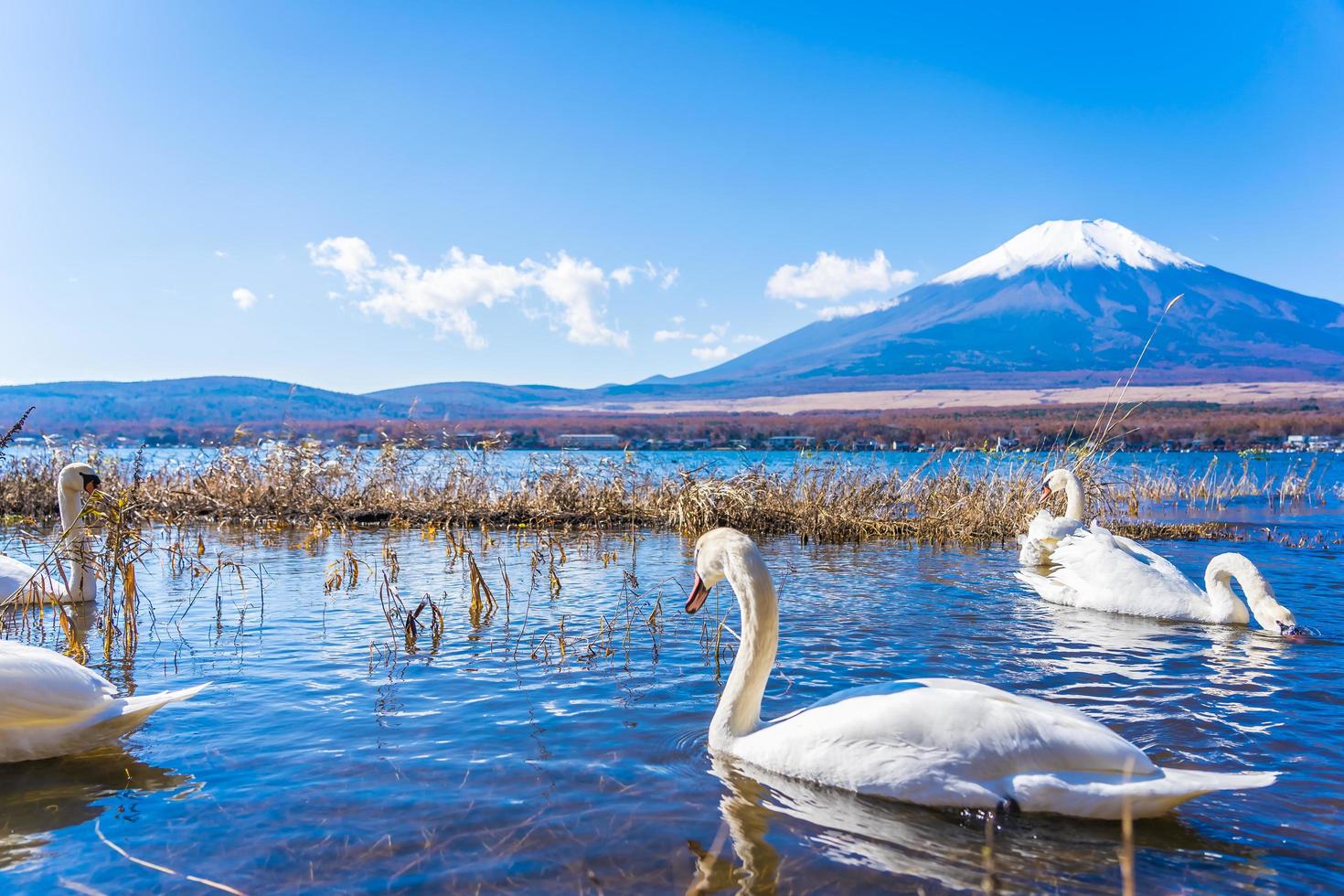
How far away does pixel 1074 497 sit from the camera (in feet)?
44.3

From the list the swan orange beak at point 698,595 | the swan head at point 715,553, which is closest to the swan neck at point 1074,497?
the swan head at point 715,553

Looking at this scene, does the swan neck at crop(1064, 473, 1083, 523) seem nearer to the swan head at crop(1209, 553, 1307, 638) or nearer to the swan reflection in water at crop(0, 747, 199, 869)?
the swan head at crop(1209, 553, 1307, 638)

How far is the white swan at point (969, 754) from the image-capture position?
4.24 meters

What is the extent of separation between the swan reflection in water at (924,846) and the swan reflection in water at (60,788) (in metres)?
2.89

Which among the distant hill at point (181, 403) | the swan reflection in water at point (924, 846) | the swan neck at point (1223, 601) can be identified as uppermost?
the distant hill at point (181, 403)

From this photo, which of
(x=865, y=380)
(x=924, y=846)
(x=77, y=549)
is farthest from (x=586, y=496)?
(x=865, y=380)

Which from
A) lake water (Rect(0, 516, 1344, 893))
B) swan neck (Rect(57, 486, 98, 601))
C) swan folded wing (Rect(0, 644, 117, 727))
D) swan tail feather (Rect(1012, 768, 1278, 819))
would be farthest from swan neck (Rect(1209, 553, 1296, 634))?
swan neck (Rect(57, 486, 98, 601))

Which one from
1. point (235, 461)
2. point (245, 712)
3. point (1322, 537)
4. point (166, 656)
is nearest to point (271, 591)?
point (166, 656)

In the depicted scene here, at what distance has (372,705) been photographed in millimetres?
6258

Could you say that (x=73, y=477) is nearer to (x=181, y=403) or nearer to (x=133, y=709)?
(x=133, y=709)

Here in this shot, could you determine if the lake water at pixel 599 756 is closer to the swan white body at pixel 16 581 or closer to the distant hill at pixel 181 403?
the swan white body at pixel 16 581

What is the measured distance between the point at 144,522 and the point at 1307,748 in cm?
1663

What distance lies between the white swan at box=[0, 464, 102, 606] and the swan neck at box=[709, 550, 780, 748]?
17.5 ft

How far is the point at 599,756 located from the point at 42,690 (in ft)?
9.95
